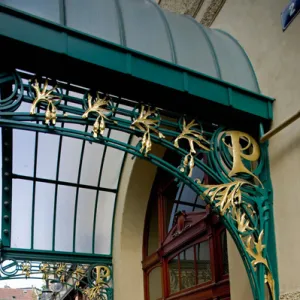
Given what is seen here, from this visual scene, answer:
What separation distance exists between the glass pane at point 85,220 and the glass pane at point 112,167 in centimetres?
31

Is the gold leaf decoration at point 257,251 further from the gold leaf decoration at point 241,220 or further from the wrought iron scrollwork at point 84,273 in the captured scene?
the wrought iron scrollwork at point 84,273

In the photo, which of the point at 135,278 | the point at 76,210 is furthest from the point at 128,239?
the point at 76,210

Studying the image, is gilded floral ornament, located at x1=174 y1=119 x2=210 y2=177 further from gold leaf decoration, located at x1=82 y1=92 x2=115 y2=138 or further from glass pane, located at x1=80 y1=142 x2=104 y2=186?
glass pane, located at x1=80 y1=142 x2=104 y2=186

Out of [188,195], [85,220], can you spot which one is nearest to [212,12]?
[188,195]

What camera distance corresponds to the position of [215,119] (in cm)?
438

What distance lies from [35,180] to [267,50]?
4.57m

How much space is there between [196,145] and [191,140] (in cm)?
8

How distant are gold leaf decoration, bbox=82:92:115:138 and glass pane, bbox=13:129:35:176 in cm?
348

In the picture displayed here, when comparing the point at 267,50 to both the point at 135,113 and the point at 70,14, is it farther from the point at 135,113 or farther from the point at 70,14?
the point at 70,14

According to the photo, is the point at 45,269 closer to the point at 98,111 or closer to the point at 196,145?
the point at 196,145

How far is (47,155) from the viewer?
755 centimetres

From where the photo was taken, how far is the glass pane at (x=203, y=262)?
5.64 meters

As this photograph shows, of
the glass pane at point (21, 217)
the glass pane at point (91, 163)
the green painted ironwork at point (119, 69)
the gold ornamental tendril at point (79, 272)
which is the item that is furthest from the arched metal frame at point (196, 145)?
the gold ornamental tendril at point (79, 272)

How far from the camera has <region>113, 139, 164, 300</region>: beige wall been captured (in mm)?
7523
